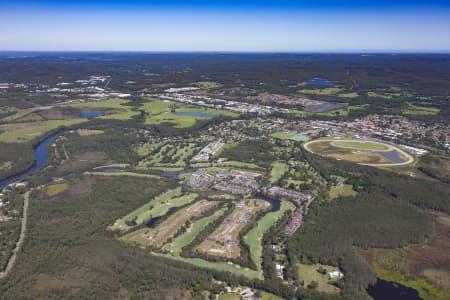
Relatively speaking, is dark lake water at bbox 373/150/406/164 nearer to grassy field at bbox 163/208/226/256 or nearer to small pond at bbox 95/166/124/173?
grassy field at bbox 163/208/226/256

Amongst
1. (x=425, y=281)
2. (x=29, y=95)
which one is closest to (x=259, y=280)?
(x=425, y=281)

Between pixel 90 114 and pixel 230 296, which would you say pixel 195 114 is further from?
pixel 230 296

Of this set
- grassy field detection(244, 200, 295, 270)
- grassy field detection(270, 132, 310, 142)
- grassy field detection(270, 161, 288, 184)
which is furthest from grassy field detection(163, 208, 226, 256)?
grassy field detection(270, 132, 310, 142)

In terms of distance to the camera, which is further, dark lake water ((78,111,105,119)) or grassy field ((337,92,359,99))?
grassy field ((337,92,359,99))

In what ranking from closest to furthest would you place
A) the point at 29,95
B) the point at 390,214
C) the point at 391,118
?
the point at 390,214 < the point at 391,118 < the point at 29,95

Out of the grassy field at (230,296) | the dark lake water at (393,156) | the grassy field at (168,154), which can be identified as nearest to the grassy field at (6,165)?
the grassy field at (168,154)

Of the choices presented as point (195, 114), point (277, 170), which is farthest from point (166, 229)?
point (195, 114)

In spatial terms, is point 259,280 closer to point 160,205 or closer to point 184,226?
point 184,226

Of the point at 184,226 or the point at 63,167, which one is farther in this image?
the point at 63,167
